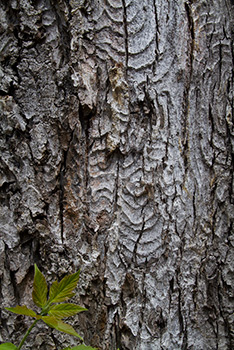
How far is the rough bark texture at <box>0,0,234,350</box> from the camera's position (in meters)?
1.00

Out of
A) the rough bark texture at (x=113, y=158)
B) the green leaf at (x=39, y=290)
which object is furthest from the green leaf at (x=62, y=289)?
the rough bark texture at (x=113, y=158)

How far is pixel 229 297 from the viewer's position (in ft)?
3.47

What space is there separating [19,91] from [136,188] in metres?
0.54

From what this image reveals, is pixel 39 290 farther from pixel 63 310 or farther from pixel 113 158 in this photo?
pixel 113 158

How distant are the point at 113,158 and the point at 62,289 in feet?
1.52

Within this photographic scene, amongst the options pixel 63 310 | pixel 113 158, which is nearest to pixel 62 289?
pixel 63 310

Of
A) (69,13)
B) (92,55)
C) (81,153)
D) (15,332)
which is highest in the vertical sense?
(69,13)

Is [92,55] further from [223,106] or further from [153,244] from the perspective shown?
[153,244]

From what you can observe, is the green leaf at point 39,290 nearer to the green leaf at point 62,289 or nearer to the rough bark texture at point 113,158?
the green leaf at point 62,289

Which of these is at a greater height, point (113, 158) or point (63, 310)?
point (113, 158)

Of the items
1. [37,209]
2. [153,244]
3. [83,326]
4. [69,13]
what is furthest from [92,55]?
[83,326]

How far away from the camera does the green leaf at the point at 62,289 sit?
795 millimetres

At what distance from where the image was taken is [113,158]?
3.37ft

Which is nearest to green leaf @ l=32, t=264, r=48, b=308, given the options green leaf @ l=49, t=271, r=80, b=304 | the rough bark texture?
green leaf @ l=49, t=271, r=80, b=304
